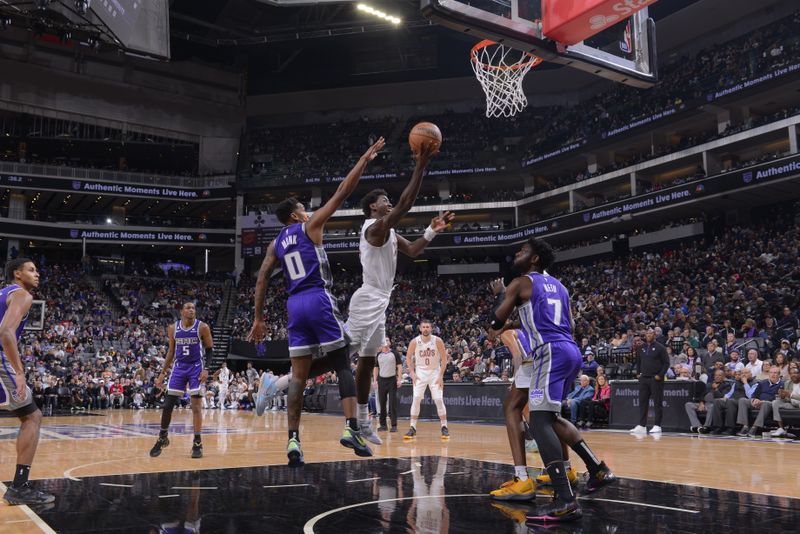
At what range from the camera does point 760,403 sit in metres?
12.4

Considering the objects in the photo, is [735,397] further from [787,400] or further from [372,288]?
[372,288]

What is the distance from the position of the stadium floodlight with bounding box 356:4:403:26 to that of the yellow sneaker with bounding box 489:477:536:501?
102 ft

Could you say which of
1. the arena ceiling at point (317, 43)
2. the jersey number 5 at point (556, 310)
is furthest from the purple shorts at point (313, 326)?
the arena ceiling at point (317, 43)

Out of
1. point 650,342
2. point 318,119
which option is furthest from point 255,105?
point 650,342

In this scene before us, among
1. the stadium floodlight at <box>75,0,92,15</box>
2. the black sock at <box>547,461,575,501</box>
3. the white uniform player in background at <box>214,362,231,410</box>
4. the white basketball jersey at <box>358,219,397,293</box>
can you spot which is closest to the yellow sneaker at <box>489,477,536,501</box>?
the black sock at <box>547,461,575,501</box>

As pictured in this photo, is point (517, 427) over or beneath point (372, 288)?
beneath

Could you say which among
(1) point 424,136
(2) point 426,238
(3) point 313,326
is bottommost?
(3) point 313,326

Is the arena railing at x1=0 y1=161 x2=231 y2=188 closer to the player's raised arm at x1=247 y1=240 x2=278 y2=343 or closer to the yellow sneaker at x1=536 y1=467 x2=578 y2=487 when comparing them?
the player's raised arm at x1=247 y1=240 x2=278 y2=343

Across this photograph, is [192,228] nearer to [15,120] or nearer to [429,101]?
[15,120]

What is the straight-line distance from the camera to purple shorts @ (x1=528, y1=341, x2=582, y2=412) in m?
5.38

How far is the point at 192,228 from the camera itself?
139 ft

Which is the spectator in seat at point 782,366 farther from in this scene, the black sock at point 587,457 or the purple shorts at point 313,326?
the purple shorts at point 313,326

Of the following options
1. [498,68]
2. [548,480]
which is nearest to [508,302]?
[548,480]

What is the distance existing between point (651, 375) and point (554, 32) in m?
7.25
